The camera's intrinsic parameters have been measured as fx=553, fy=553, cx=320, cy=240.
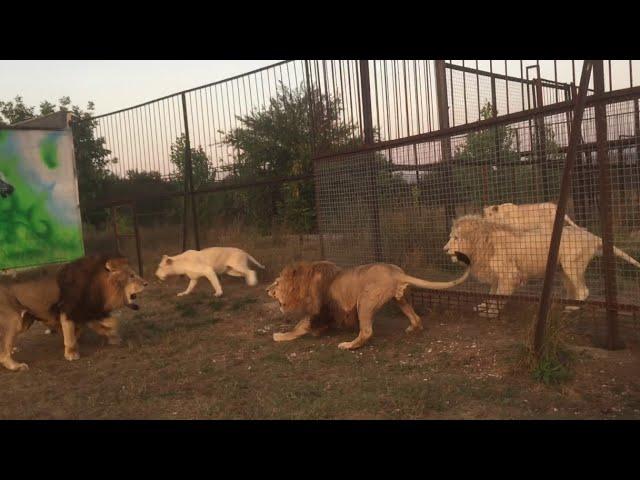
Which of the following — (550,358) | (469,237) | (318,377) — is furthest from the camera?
(469,237)


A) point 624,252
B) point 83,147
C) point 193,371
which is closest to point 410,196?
point 624,252

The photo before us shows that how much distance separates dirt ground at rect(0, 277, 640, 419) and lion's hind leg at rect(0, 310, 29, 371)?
11cm

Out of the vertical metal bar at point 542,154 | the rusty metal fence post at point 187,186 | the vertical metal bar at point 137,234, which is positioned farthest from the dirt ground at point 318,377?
the vertical metal bar at point 137,234

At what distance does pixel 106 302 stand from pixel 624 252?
5.73 m

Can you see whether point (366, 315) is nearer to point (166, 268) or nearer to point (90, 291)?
point (90, 291)

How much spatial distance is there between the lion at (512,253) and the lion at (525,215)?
100 mm

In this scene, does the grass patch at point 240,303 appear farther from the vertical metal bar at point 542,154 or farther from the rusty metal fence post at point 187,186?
the vertical metal bar at point 542,154

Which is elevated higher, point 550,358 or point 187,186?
point 187,186

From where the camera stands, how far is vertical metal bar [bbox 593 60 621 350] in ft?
16.6

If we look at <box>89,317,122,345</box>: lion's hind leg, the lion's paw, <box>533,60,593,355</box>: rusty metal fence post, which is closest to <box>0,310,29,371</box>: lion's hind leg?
the lion's paw

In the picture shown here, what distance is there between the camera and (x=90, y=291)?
6.29 meters

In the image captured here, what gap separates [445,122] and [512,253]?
8.64 feet

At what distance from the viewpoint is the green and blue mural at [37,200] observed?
498 inches

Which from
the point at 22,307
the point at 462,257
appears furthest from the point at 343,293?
the point at 22,307
